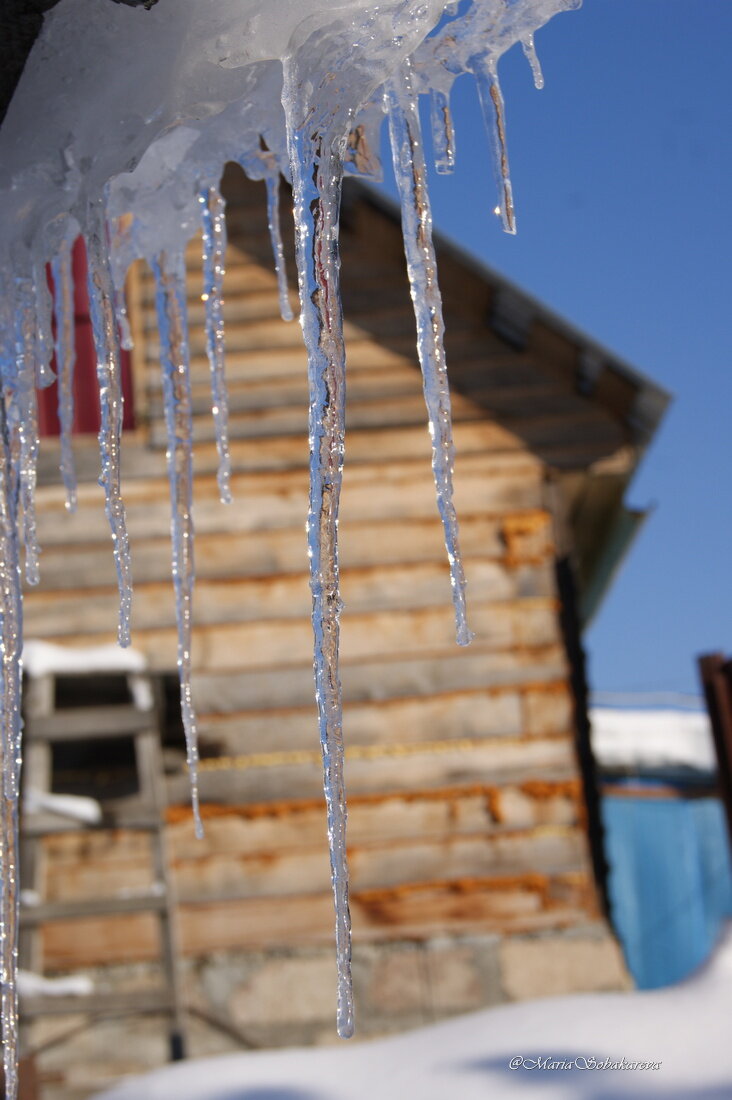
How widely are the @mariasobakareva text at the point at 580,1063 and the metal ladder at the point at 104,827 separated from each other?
2.62 metres

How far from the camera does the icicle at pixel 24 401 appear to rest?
1.78 metres

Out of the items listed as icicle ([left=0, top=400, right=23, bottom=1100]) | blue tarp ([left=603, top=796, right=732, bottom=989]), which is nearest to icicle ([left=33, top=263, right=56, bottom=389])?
icicle ([left=0, top=400, right=23, bottom=1100])

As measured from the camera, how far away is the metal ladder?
5074 mm

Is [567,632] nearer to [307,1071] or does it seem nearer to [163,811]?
[163,811]

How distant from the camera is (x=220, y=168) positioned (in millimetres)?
1923

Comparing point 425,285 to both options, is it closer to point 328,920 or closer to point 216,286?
point 216,286

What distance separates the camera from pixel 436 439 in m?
1.83

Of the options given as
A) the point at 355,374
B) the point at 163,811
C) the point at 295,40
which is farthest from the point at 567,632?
the point at 295,40

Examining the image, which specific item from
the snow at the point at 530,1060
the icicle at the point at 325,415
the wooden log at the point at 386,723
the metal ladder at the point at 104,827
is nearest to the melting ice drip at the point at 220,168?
the icicle at the point at 325,415

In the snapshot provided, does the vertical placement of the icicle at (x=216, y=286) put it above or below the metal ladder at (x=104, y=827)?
above

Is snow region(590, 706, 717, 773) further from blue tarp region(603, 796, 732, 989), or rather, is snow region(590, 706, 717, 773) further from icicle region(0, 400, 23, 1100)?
icicle region(0, 400, 23, 1100)

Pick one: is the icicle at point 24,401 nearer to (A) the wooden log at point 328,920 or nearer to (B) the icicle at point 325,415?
(B) the icicle at point 325,415

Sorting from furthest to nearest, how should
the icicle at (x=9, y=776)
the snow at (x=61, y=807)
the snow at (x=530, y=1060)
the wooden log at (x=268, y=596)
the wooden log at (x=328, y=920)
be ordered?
the wooden log at (x=268, y=596), the wooden log at (x=328, y=920), the snow at (x=61, y=807), the snow at (x=530, y=1060), the icicle at (x=9, y=776)

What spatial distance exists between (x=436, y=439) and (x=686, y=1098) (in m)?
1.69
